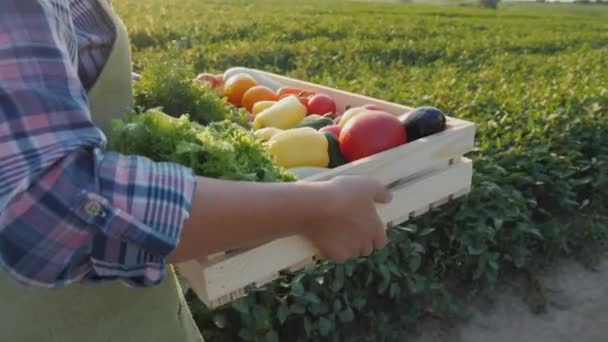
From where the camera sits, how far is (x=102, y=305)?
3.71 ft

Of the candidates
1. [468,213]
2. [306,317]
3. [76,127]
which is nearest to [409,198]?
[76,127]

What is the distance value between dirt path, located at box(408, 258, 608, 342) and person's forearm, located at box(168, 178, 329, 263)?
2236 millimetres

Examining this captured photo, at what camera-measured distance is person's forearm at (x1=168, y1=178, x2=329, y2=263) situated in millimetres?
850

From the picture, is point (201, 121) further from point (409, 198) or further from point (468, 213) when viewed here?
point (468, 213)

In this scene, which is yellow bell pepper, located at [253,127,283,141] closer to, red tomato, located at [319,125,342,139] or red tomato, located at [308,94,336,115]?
red tomato, located at [319,125,342,139]

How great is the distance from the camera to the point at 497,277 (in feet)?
11.3

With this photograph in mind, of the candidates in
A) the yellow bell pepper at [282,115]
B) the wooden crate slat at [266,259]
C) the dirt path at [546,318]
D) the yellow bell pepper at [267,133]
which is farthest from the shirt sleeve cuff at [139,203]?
the dirt path at [546,318]

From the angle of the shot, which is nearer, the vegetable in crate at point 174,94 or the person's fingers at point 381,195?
the person's fingers at point 381,195

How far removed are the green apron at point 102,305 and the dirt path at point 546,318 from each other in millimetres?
2067

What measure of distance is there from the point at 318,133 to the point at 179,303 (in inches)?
23.9

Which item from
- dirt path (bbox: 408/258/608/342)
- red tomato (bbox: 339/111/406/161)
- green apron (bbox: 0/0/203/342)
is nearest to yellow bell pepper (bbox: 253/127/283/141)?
red tomato (bbox: 339/111/406/161)

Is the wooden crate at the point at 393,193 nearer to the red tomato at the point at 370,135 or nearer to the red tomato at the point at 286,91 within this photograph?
the red tomato at the point at 370,135

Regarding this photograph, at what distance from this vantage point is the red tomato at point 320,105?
2080 mm

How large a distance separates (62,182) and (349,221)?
54 centimetres
